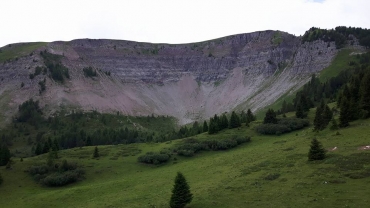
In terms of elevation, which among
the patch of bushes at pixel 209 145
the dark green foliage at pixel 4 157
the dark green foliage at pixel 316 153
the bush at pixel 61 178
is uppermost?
the dark green foliage at pixel 316 153

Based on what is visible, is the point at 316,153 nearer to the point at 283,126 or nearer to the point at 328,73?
the point at 283,126

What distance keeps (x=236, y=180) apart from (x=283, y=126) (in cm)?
4622

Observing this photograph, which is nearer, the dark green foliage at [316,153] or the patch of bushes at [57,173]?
the dark green foliage at [316,153]

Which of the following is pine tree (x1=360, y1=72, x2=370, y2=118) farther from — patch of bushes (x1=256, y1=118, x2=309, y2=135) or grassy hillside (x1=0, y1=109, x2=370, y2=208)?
patch of bushes (x1=256, y1=118, x2=309, y2=135)

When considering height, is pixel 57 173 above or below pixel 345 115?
below

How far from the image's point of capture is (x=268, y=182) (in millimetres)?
44250

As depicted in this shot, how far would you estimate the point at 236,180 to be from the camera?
48656mm

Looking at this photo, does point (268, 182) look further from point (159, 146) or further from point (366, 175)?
point (159, 146)

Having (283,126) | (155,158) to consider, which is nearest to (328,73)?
(283,126)

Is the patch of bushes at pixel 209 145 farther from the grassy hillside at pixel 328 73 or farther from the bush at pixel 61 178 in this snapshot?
the grassy hillside at pixel 328 73

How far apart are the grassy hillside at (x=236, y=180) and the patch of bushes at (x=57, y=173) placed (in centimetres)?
169

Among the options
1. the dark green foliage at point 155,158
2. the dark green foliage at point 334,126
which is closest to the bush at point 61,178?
the dark green foliage at point 155,158

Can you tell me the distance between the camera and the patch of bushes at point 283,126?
291ft

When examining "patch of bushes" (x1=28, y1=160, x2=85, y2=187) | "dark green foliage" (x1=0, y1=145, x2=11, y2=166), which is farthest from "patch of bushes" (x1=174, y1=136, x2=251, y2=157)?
"dark green foliage" (x1=0, y1=145, x2=11, y2=166)
